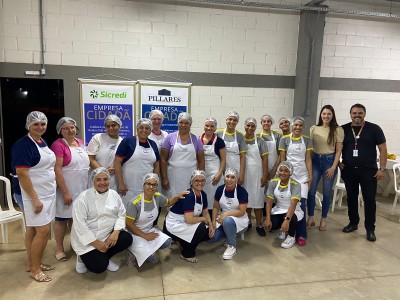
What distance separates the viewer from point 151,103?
4906mm

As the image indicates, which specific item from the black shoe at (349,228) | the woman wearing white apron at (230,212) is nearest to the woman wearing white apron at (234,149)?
the woman wearing white apron at (230,212)

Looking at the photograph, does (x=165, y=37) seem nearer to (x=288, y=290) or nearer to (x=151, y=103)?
(x=151, y=103)

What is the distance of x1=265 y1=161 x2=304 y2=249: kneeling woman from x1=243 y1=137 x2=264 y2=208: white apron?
20 centimetres

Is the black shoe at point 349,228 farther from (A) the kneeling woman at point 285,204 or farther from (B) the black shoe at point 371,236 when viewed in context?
(A) the kneeling woman at point 285,204

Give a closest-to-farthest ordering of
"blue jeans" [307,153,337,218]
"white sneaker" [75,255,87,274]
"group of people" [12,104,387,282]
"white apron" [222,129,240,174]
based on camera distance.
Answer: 1. "group of people" [12,104,387,282]
2. "white sneaker" [75,255,87,274]
3. "white apron" [222,129,240,174]
4. "blue jeans" [307,153,337,218]

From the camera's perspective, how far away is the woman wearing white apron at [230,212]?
3111 millimetres

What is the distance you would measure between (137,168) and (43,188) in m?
0.89

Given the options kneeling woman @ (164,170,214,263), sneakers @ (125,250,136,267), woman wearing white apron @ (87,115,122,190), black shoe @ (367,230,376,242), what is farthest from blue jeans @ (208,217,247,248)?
black shoe @ (367,230,376,242)

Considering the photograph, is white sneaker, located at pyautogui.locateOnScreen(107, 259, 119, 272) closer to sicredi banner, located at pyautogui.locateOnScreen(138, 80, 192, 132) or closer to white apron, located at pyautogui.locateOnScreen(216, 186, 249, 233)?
white apron, located at pyautogui.locateOnScreen(216, 186, 249, 233)

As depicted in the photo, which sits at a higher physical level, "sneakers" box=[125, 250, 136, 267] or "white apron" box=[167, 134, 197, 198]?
"white apron" box=[167, 134, 197, 198]

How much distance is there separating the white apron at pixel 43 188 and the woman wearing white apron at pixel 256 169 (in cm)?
211

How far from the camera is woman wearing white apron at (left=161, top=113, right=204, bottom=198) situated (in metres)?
3.27

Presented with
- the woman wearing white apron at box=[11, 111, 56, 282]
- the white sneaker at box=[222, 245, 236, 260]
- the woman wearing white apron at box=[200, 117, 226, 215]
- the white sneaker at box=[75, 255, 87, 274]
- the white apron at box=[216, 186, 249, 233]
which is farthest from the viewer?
the woman wearing white apron at box=[200, 117, 226, 215]

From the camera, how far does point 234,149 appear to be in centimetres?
352
